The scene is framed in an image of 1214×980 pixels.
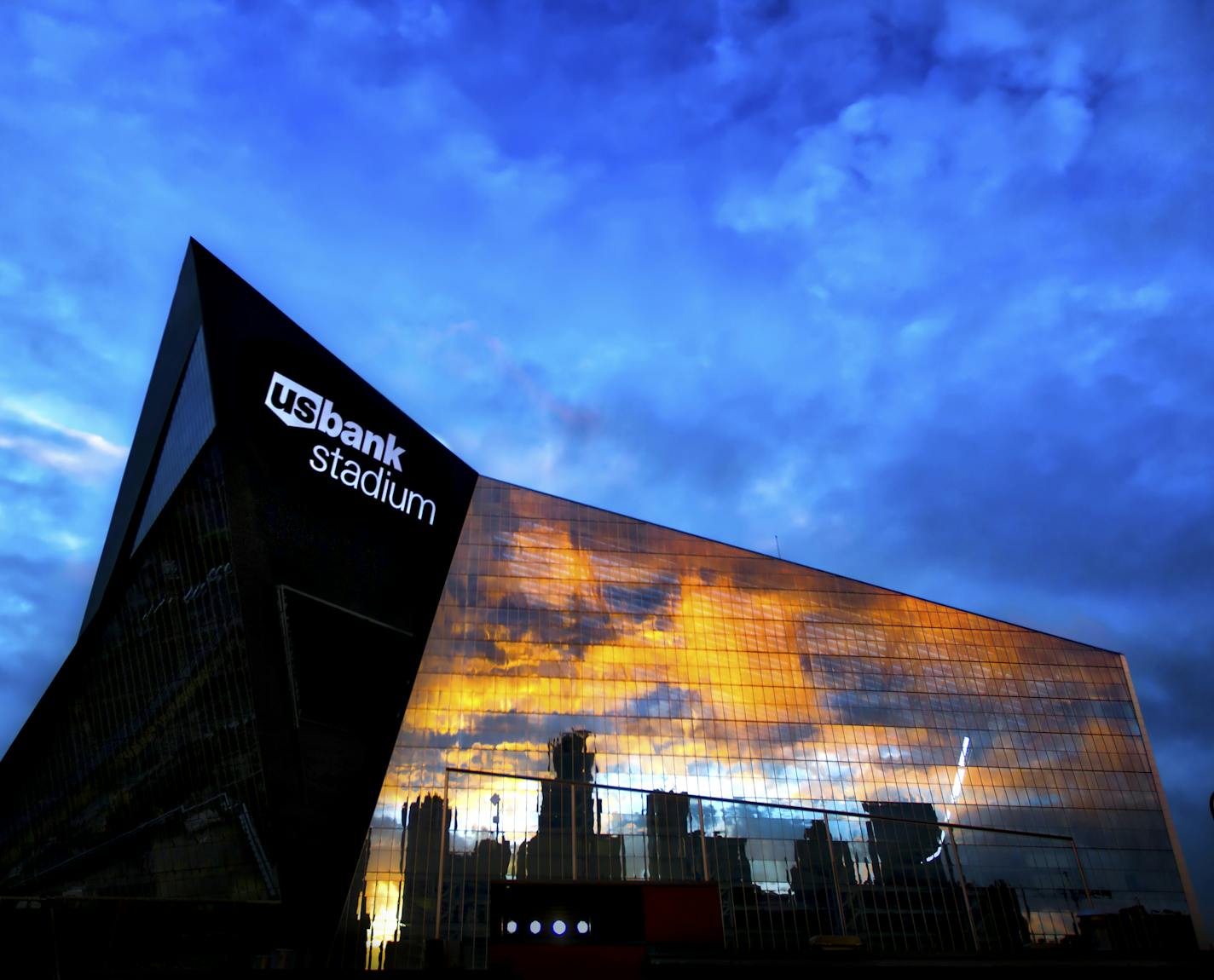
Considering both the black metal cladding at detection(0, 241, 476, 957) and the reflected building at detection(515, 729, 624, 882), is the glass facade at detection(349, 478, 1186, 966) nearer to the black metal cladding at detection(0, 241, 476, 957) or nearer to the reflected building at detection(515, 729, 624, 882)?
the reflected building at detection(515, 729, 624, 882)

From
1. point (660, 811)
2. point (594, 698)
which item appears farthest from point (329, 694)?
point (660, 811)

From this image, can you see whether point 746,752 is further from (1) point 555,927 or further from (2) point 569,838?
(1) point 555,927

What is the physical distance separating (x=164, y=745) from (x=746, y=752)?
30.1 m

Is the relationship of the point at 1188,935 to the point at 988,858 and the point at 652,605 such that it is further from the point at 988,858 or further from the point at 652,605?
the point at 652,605

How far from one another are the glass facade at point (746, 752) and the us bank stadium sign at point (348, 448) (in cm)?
949

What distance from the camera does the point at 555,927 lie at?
55.5 ft

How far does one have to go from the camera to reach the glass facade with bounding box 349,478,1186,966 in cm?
4166

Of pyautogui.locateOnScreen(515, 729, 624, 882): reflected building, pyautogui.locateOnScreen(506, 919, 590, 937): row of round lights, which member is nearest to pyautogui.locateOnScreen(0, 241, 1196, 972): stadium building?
pyautogui.locateOnScreen(515, 729, 624, 882): reflected building

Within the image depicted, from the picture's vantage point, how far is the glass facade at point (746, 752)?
1640 inches

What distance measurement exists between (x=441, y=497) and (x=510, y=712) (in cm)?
1243

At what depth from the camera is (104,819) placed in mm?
42562

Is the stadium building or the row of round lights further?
the stadium building

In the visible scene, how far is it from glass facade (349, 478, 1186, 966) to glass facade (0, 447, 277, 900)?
25.9ft

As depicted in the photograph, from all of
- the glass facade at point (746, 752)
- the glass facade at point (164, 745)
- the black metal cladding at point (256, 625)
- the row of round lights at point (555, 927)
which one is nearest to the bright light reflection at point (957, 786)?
the glass facade at point (746, 752)
